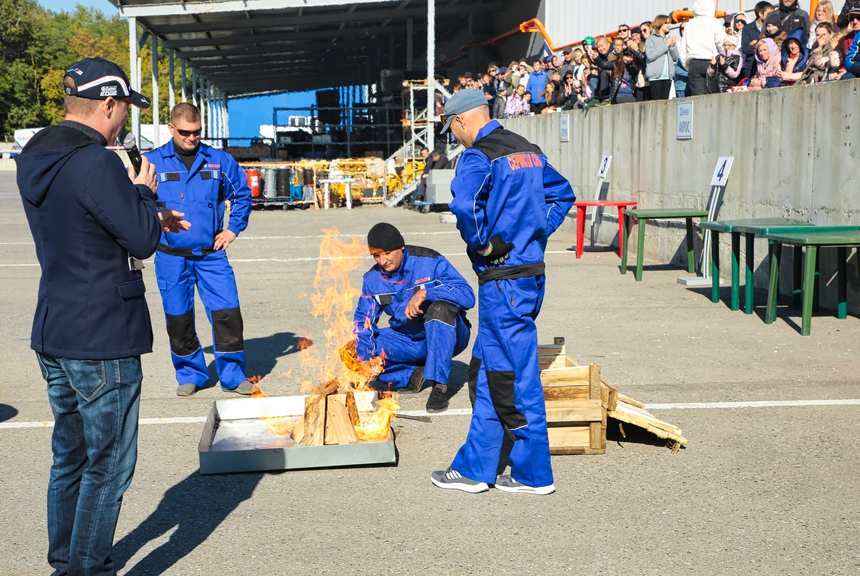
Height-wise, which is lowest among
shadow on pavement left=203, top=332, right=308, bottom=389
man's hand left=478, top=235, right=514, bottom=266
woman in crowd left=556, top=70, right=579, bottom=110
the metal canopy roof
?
shadow on pavement left=203, top=332, right=308, bottom=389

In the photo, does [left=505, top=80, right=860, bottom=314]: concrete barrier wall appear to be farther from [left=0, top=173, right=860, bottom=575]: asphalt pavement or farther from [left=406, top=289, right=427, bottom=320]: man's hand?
[left=406, top=289, right=427, bottom=320]: man's hand

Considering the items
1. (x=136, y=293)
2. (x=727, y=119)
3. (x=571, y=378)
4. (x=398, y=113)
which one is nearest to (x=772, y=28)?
(x=727, y=119)

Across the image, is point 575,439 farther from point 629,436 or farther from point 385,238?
point 385,238

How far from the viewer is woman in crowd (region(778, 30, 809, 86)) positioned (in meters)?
12.2

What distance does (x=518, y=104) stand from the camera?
24016 millimetres

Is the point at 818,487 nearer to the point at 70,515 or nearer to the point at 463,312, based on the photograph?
the point at 463,312

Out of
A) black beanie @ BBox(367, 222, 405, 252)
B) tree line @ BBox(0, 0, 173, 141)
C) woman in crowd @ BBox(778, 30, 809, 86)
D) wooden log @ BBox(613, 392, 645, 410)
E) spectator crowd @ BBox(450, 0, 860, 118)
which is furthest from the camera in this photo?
tree line @ BBox(0, 0, 173, 141)

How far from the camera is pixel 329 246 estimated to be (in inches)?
683

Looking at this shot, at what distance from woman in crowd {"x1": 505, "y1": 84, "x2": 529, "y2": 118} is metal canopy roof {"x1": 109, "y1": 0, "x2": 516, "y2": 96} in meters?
6.73

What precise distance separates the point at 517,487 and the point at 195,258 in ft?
10.9

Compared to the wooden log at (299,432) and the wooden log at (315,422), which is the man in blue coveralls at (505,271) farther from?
the wooden log at (299,432)

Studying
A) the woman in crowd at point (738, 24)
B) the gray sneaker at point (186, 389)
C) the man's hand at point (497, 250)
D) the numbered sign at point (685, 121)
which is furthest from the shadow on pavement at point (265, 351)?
the woman in crowd at point (738, 24)

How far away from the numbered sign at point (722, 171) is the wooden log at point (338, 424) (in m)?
7.64

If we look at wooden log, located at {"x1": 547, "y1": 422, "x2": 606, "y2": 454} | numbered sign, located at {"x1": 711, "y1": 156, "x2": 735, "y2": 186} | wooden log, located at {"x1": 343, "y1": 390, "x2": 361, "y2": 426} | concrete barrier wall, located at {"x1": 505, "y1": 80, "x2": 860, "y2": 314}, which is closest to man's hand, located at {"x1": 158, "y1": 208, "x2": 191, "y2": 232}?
wooden log, located at {"x1": 343, "y1": 390, "x2": 361, "y2": 426}
